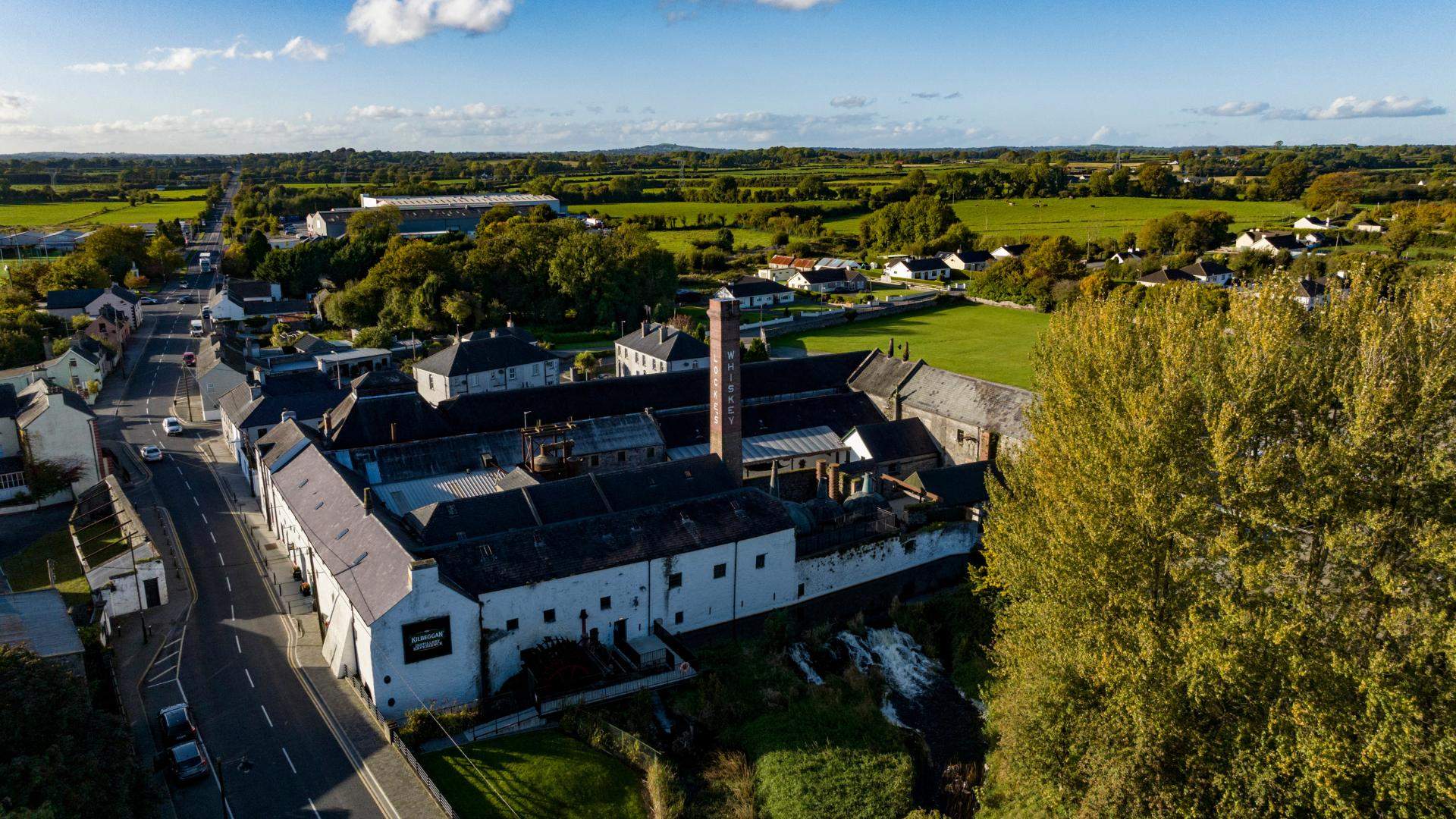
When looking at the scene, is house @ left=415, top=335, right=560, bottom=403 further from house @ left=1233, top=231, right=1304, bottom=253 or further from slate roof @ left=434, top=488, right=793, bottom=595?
house @ left=1233, top=231, right=1304, bottom=253

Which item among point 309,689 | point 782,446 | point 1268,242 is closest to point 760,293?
point 782,446

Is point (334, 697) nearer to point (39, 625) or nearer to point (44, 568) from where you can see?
point (39, 625)

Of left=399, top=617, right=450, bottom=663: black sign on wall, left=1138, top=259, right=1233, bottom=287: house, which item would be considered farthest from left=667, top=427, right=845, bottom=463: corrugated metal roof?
left=1138, top=259, right=1233, bottom=287: house

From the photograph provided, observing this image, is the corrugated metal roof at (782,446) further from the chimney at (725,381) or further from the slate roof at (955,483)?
the slate roof at (955,483)

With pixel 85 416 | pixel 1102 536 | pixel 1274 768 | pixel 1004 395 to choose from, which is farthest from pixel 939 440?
pixel 85 416

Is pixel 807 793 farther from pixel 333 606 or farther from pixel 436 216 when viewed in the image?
pixel 436 216

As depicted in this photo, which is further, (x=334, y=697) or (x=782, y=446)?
(x=782, y=446)
